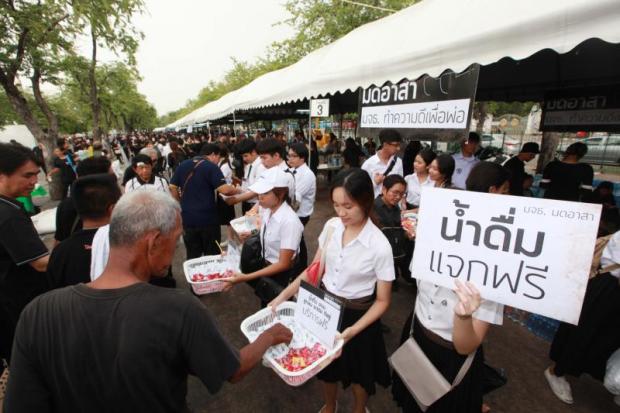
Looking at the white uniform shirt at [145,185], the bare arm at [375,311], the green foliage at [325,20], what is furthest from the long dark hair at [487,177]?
the green foliage at [325,20]

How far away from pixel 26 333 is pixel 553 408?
11.8ft

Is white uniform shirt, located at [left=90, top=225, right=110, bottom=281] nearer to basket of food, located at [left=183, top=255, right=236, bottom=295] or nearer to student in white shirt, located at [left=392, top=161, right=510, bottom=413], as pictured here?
basket of food, located at [left=183, top=255, right=236, bottom=295]

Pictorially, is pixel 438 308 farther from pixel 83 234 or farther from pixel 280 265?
pixel 83 234

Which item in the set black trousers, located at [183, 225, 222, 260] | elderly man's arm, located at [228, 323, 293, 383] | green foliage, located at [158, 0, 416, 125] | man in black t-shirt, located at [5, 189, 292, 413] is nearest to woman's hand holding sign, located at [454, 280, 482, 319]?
elderly man's arm, located at [228, 323, 293, 383]

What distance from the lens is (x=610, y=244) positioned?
88.9 inches

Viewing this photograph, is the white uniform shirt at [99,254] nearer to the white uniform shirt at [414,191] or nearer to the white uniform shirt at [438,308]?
the white uniform shirt at [438,308]

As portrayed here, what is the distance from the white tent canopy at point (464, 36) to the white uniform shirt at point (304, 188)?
1311 mm

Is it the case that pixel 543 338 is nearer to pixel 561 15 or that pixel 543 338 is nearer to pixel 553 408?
pixel 553 408

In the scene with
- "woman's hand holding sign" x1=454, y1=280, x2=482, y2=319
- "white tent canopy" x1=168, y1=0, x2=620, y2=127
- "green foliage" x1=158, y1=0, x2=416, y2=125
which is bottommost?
"woman's hand holding sign" x1=454, y1=280, x2=482, y2=319

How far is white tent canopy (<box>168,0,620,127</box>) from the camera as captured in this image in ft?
6.48

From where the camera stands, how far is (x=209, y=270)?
3.38m

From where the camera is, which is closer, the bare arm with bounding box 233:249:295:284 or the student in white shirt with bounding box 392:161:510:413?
the student in white shirt with bounding box 392:161:510:413

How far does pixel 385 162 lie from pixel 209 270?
3.01 m

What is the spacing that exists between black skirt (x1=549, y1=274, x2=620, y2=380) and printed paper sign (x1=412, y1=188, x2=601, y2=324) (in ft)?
5.95
